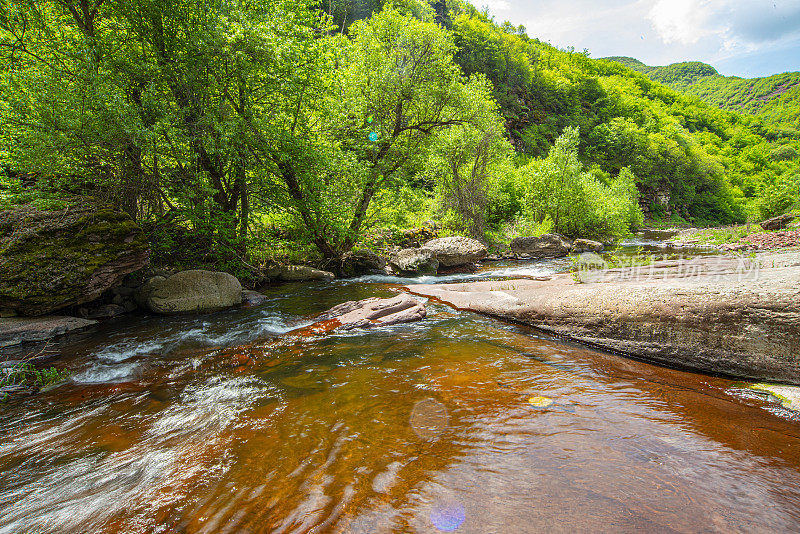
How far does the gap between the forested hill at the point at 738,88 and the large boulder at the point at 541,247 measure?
13351 centimetres

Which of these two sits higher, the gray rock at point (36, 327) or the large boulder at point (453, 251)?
the large boulder at point (453, 251)

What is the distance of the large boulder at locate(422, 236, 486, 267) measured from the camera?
Result: 51.8ft

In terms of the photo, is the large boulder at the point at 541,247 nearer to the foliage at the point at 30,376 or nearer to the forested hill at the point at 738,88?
the foliage at the point at 30,376

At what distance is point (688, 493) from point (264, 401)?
410 centimetres

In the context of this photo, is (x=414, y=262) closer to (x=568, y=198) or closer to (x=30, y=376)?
(x=30, y=376)

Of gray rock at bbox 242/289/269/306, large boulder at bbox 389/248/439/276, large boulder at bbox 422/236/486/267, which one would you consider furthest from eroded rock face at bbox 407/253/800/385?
large boulder at bbox 422/236/486/267

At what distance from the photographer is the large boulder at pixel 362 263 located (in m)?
15.3

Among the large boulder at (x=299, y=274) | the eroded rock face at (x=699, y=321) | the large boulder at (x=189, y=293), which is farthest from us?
the large boulder at (x=299, y=274)

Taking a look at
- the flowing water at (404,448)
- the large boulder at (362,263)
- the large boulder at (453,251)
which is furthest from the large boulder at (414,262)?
the flowing water at (404,448)

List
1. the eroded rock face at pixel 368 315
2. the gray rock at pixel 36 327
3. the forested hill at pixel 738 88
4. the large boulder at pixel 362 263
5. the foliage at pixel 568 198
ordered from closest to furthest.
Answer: the gray rock at pixel 36 327 → the eroded rock face at pixel 368 315 → the large boulder at pixel 362 263 → the foliage at pixel 568 198 → the forested hill at pixel 738 88

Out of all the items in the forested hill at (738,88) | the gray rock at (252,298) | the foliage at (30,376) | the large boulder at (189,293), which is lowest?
the foliage at (30,376)

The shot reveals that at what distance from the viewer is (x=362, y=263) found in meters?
15.6

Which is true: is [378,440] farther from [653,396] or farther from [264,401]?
[653,396]

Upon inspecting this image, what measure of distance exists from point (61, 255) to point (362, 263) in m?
10.2
